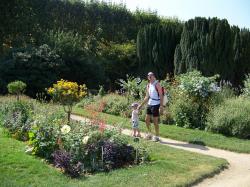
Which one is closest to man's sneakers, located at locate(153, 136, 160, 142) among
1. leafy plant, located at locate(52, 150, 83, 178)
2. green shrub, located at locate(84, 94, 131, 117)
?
leafy plant, located at locate(52, 150, 83, 178)

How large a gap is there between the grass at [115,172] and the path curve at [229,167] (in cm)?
17

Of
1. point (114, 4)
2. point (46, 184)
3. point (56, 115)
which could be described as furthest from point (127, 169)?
point (114, 4)

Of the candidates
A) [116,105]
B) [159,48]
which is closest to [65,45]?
[159,48]

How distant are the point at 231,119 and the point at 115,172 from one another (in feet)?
17.8

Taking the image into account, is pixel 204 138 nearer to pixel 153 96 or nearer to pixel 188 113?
pixel 153 96

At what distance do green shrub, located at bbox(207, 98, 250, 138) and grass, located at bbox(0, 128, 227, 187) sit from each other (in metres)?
3.11

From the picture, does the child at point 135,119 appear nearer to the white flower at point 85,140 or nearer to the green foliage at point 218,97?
the white flower at point 85,140

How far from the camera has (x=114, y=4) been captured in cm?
2797

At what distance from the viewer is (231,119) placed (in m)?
12.6

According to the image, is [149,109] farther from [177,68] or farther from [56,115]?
[177,68]

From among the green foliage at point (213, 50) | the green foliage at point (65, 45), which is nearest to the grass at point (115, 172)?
the green foliage at point (213, 50)

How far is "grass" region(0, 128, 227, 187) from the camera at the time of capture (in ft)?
24.7

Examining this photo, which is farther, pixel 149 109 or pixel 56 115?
pixel 149 109

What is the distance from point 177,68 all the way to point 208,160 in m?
11.4
